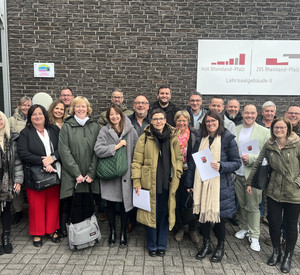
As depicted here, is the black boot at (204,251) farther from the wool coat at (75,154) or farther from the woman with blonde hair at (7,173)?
the woman with blonde hair at (7,173)

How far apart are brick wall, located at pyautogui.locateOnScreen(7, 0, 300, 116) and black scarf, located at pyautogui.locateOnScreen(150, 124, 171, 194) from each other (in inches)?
96.5

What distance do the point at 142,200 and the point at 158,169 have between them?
461mm

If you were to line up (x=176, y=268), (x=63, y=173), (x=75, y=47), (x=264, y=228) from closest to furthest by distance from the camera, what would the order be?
(x=176, y=268), (x=63, y=173), (x=264, y=228), (x=75, y=47)

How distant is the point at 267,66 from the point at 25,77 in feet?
17.1

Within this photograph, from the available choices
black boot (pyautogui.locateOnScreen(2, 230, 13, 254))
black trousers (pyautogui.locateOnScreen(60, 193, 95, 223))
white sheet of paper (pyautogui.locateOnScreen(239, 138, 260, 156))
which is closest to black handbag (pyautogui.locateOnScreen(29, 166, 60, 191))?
black trousers (pyautogui.locateOnScreen(60, 193, 95, 223))

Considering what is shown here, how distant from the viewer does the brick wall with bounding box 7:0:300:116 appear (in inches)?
204

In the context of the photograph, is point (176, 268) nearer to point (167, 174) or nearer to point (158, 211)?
point (158, 211)

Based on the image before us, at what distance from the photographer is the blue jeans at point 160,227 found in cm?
327

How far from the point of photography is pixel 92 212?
11.8 ft

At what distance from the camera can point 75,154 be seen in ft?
11.2

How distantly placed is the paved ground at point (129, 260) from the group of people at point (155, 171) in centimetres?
12

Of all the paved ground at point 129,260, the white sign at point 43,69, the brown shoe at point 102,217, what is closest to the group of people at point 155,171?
the paved ground at point 129,260

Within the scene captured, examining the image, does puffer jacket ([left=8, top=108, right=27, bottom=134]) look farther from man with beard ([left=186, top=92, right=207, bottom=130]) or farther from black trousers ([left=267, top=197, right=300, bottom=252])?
black trousers ([left=267, top=197, right=300, bottom=252])

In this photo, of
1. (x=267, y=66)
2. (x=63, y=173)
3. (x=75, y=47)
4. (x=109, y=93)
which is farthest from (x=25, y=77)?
(x=267, y=66)
